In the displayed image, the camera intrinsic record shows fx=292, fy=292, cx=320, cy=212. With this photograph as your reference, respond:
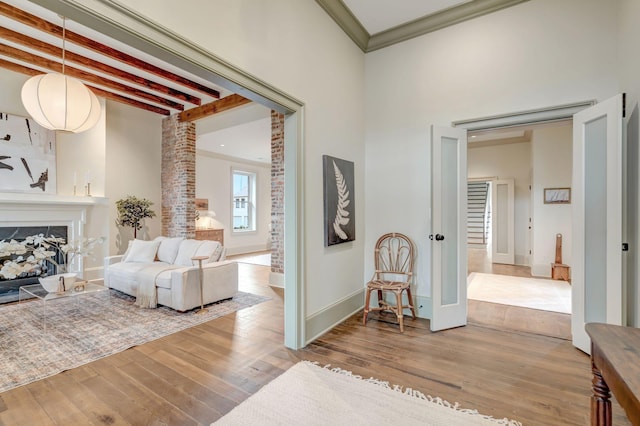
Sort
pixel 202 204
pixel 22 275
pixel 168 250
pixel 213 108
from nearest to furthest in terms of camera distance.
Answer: pixel 22 275 < pixel 168 250 < pixel 213 108 < pixel 202 204

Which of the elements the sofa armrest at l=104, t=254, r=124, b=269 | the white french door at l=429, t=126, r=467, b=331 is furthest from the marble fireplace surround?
the white french door at l=429, t=126, r=467, b=331

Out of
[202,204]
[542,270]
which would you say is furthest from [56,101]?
[542,270]

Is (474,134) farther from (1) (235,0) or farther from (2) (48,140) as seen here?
(2) (48,140)

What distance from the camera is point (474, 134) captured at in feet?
11.7

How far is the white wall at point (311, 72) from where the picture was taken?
76.2 inches

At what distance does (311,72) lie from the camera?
294 centimetres

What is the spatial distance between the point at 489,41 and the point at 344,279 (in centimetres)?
315

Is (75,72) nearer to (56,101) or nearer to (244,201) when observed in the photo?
(56,101)

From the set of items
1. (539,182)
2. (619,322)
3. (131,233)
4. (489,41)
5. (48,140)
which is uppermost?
(489,41)

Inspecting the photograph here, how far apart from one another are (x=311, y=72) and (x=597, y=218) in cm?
296

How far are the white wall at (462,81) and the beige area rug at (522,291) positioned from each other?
1628 mm

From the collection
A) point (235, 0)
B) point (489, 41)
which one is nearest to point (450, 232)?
point (489, 41)

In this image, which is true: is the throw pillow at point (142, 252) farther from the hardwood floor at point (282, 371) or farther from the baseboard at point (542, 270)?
the baseboard at point (542, 270)

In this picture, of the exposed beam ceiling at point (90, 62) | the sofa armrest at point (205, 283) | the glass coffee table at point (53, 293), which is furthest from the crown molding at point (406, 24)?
the glass coffee table at point (53, 293)
